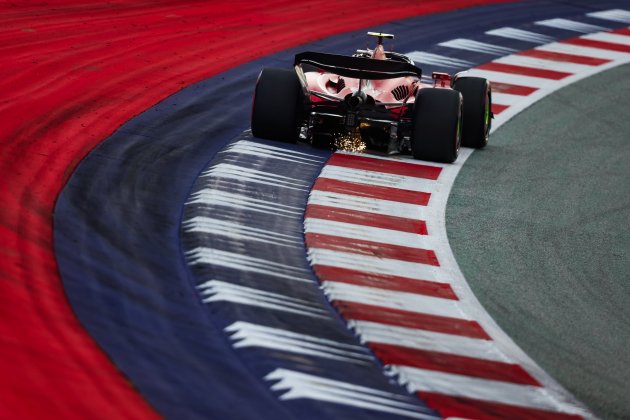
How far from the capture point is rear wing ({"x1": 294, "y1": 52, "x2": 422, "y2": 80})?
42.4 ft

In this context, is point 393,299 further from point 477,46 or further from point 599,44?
point 599,44

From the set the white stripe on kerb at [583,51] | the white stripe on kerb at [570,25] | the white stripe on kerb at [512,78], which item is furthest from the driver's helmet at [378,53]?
the white stripe on kerb at [570,25]

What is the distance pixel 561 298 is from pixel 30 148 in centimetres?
560

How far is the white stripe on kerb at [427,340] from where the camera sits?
9141mm

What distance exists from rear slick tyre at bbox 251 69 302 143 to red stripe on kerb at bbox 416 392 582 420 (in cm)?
563

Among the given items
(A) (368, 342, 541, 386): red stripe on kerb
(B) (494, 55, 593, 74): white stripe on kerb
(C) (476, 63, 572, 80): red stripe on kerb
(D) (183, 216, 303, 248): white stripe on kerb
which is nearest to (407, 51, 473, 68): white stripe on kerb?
(C) (476, 63, 572, 80): red stripe on kerb

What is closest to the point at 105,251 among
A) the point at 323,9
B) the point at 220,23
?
the point at 220,23

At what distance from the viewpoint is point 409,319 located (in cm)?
962

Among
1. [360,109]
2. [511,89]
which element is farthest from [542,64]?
[360,109]

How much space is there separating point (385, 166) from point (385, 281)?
3310 mm

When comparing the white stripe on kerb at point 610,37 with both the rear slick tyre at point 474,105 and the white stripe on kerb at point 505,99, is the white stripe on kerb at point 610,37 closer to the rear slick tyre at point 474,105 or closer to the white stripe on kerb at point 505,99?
the white stripe on kerb at point 505,99

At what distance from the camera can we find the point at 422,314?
976cm

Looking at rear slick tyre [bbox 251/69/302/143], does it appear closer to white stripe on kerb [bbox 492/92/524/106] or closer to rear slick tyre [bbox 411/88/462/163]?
rear slick tyre [bbox 411/88/462/163]

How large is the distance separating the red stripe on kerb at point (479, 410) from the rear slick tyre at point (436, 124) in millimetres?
5369
